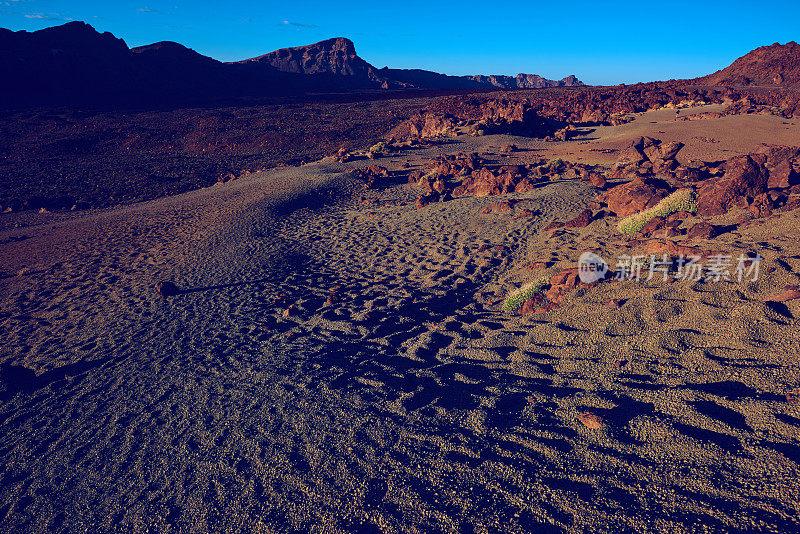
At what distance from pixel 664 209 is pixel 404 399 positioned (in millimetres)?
7885

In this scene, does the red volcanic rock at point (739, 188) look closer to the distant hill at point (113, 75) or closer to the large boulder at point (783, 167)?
the large boulder at point (783, 167)

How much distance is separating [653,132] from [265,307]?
73.2 ft

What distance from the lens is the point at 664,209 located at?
8.91 meters

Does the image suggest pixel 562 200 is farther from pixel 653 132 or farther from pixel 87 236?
pixel 87 236

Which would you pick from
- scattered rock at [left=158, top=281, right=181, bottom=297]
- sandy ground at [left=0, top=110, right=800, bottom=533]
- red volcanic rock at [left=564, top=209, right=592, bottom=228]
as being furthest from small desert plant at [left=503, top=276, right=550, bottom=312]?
scattered rock at [left=158, top=281, right=181, bottom=297]

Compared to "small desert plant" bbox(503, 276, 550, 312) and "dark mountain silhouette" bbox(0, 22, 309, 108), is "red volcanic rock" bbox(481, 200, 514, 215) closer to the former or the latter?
"small desert plant" bbox(503, 276, 550, 312)

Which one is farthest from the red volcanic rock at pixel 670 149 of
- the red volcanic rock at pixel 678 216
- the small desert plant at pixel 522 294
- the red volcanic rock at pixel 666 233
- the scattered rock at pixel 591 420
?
the scattered rock at pixel 591 420

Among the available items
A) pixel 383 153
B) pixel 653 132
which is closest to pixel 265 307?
pixel 383 153

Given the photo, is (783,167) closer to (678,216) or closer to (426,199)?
(678,216)

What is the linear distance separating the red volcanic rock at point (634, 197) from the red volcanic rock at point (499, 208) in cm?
270

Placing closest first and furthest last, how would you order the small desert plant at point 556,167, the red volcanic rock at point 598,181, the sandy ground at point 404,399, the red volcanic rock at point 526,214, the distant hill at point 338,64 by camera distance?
the sandy ground at point 404,399
the red volcanic rock at point 526,214
the red volcanic rock at point 598,181
the small desert plant at point 556,167
the distant hill at point 338,64

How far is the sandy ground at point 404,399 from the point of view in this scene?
320 centimetres

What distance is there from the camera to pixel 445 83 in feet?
360

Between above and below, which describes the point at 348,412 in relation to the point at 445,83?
below
